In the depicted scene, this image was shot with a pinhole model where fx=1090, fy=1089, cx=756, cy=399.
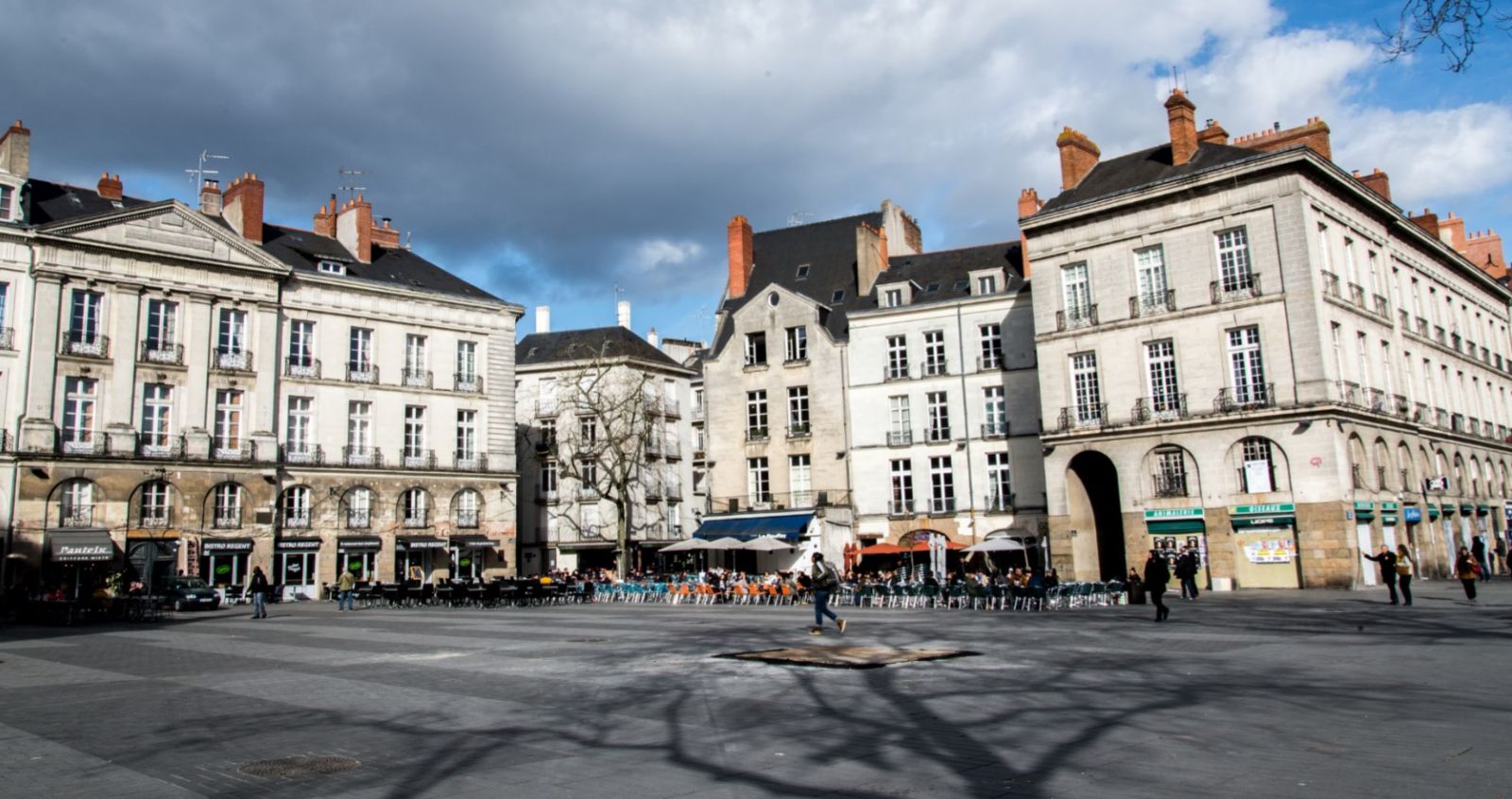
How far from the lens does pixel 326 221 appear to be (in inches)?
1877

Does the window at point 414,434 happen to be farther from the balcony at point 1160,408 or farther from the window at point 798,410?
the balcony at point 1160,408

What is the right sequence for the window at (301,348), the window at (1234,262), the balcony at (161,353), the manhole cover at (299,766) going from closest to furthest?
the manhole cover at (299,766)
the window at (1234,262)
the balcony at (161,353)
the window at (301,348)

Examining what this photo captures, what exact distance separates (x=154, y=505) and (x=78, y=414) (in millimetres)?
3811

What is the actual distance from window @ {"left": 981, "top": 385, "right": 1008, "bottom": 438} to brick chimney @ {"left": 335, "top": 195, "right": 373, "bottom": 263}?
26182 mm

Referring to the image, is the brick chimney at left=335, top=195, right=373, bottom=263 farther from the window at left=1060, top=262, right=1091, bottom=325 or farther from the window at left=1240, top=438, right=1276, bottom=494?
the window at left=1240, top=438, right=1276, bottom=494

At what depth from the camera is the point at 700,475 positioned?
5688 cm

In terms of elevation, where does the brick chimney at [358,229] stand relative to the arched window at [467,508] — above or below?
above

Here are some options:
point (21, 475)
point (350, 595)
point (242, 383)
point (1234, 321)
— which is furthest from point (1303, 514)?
point (21, 475)

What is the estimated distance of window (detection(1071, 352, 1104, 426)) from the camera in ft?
119

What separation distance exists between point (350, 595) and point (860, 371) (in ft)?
72.8

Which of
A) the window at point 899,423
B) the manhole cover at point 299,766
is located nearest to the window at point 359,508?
the window at point 899,423

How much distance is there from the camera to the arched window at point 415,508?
43.2 meters

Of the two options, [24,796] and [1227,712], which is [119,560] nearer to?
[24,796]

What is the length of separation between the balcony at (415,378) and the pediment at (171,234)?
20.3ft
